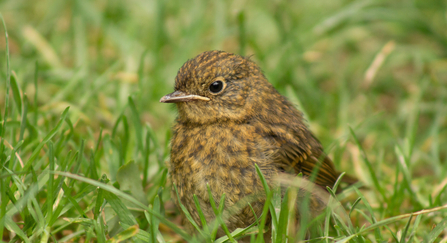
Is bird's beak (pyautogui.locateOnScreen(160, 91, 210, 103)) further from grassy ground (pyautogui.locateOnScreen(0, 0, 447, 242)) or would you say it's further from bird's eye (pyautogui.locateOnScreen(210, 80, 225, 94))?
grassy ground (pyautogui.locateOnScreen(0, 0, 447, 242))

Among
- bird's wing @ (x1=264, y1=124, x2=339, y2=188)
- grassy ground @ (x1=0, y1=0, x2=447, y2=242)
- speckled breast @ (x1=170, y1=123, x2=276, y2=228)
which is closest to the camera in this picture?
speckled breast @ (x1=170, y1=123, x2=276, y2=228)

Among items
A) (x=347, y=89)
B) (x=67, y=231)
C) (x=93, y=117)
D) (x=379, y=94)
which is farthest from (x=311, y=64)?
(x=67, y=231)

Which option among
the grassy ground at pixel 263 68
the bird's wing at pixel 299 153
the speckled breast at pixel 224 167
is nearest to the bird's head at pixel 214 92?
the speckled breast at pixel 224 167

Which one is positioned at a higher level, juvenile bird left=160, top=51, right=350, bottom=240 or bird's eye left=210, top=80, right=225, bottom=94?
bird's eye left=210, top=80, right=225, bottom=94

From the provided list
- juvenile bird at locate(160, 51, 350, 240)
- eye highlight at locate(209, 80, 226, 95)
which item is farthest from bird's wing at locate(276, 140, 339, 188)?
eye highlight at locate(209, 80, 226, 95)

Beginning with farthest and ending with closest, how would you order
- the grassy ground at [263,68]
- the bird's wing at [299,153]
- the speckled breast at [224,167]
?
the grassy ground at [263,68] < the bird's wing at [299,153] < the speckled breast at [224,167]

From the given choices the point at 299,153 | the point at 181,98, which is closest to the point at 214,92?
the point at 181,98

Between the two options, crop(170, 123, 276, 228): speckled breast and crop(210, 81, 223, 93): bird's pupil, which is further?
crop(210, 81, 223, 93): bird's pupil

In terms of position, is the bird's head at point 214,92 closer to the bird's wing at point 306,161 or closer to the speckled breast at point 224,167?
the speckled breast at point 224,167
